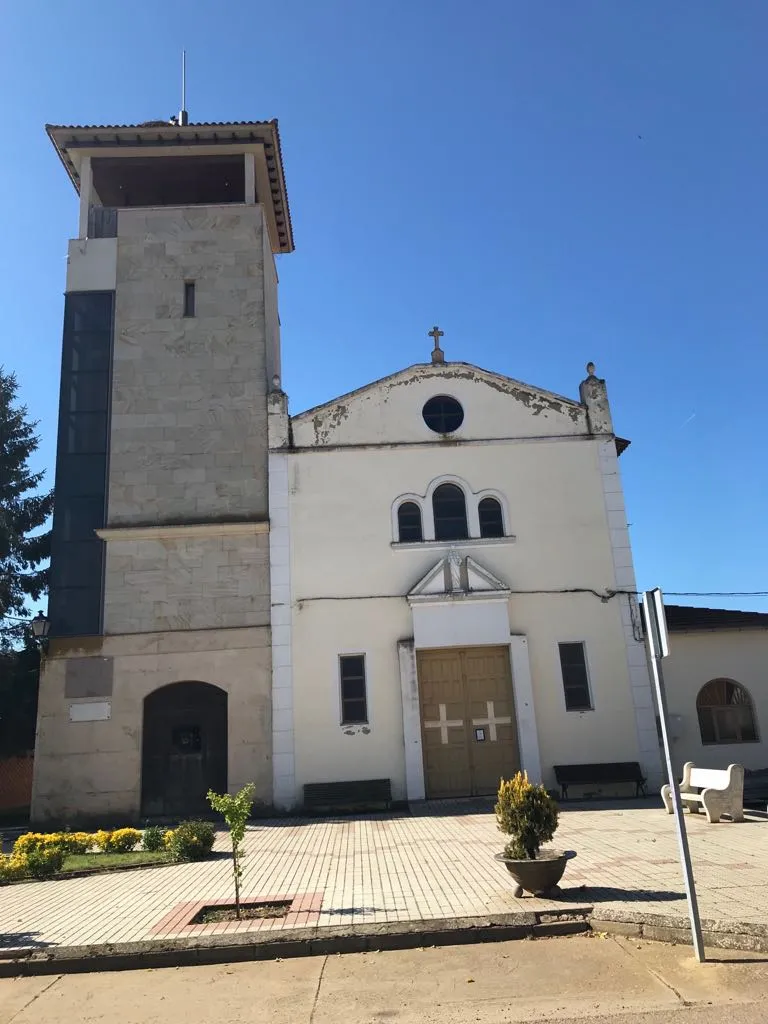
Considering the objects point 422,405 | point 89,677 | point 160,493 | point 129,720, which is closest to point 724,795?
point 422,405

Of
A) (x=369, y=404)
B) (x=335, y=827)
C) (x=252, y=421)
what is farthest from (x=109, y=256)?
(x=335, y=827)

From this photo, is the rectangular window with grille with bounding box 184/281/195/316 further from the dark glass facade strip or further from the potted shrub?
the potted shrub

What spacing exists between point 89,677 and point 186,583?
301 centimetres

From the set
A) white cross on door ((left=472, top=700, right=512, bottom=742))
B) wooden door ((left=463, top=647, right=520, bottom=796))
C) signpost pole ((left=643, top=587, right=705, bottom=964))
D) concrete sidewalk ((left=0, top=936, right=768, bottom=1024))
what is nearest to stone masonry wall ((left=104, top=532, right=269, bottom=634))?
wooden door ((left=463, top=647, right=520, bottom=796))

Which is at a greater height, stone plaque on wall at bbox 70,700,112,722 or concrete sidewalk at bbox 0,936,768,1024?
stone plaque on wall at bbox 70,700,112,722

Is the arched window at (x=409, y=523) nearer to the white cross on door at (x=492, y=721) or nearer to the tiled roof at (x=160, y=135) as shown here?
the white cross on door at (x=492, y=721)

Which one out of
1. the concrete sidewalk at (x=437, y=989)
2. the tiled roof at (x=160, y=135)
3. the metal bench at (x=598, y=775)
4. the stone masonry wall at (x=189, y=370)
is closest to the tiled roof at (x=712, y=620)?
the metal bench at (x=598, y=775)

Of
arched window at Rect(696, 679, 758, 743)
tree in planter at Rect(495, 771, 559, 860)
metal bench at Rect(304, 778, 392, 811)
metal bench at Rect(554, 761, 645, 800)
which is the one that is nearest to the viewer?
tree in planter at Rect(495, 771, 559, 860)

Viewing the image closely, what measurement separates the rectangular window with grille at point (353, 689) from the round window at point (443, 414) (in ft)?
20.0

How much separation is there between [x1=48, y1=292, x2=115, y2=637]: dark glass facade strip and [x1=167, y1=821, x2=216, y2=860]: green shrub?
24.5ft

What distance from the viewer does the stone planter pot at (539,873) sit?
812 centimetres

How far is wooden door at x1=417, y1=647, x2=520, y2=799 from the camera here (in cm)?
1773

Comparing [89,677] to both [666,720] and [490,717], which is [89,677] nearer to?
[490,717]

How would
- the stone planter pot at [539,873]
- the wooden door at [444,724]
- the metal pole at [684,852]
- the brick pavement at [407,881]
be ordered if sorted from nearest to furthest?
1. the metal pole at [684,852]
2. the brick pavement at [407,881]
3. the stone planter pot at [539,873]
4. the wooden door at [444,724]
